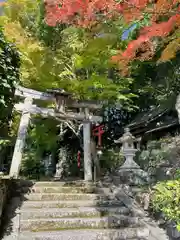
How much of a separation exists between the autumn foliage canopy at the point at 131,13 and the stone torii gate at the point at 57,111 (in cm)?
Result: 253

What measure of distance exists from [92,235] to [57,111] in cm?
512

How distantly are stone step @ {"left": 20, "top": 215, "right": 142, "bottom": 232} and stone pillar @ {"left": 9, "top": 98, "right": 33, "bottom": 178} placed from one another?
2.56 m

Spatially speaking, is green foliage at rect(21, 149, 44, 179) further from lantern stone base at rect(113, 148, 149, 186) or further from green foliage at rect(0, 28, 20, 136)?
green foliage at rect(0, 28, 20, 136)

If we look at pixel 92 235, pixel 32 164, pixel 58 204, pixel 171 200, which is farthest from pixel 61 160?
pixel 171 200

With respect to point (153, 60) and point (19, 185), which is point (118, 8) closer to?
point (19, 185)

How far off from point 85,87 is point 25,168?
6720mm

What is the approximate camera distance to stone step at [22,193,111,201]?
6.41 metres

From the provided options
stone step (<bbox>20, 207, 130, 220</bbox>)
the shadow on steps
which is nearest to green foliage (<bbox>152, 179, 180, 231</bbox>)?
stone step (<bbox>20, 207, 130, 220</bbox>)

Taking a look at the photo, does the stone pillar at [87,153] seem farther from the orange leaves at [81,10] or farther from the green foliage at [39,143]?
the orange leaves at [81,10]

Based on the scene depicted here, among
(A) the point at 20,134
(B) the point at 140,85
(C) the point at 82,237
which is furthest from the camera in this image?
(B) the point at 140,85

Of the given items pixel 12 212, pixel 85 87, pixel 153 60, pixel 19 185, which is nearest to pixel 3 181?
pixel 12 212

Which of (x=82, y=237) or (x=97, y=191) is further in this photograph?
(x=97, y=191)

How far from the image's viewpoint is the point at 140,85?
49.1 feet

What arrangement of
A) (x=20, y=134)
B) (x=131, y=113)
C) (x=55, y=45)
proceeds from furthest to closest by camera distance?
(x=131, y=113) → (x=55, y=45) → (x=20, y=134)
